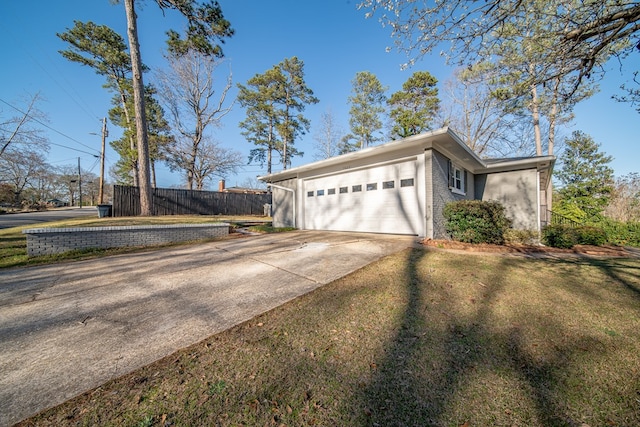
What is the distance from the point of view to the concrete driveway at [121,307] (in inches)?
65.2

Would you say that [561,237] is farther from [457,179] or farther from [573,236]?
[457,179]

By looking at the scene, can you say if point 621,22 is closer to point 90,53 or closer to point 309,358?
point 309,358

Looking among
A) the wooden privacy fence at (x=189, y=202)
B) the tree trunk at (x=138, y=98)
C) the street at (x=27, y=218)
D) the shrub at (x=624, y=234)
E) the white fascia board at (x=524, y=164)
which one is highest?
the tree trunk at (x=138, y=98)

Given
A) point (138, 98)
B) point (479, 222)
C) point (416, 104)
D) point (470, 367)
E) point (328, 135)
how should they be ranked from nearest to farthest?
1. point (470, 367)
2. point (479, 222)
3. point (138, 98)
4. point (416, 104)
5. point (328, 135)

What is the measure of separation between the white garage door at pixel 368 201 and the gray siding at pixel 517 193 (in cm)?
571

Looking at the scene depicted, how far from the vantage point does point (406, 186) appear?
23.6ft

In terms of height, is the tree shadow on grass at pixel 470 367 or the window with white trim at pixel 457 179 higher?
the window with white trim at pixel 457 179

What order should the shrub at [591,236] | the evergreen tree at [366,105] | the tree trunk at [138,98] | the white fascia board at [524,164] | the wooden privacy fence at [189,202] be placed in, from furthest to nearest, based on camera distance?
the evergreen tree at [366,105], the wooden privacy fence at [189,202], the tree trunk at [138,98], the white fascia board at [524,164], the shrub at [591,236]

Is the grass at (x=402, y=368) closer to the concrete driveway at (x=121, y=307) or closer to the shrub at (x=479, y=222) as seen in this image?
the concrete driveway at (x=121, y=307)

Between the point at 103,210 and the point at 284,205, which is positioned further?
the point at 103,210

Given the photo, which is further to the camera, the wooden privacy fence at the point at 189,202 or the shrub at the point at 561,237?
the wooden privacy fence at the point at 189,202

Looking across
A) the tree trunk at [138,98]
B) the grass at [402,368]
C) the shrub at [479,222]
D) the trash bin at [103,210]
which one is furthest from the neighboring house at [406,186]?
the trash bin at [103,210]

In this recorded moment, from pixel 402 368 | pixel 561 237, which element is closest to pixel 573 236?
pixel 561 237

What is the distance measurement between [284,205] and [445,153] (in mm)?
7512
